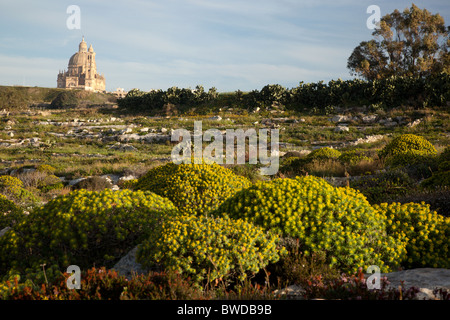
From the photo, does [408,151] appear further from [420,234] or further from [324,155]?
[420,234]

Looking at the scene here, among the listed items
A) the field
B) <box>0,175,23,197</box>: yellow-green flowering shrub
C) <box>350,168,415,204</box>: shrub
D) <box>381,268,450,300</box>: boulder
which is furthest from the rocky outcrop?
<box>0,175,23,197</box>: yellow-green flowering shrub

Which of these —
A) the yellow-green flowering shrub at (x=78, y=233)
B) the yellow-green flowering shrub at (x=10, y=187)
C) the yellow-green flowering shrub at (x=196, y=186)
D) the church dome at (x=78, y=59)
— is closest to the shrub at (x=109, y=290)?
the yellow-green flowering shrub at (x=78, y=233)

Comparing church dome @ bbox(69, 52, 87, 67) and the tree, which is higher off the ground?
church dome @ bbox(69, 52, 87, 67)

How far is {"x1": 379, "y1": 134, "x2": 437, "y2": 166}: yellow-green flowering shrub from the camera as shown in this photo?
11453 millimetres

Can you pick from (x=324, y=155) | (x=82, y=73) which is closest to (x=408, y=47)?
(x=324, y=155)

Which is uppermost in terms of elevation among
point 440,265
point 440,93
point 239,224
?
point 440,93

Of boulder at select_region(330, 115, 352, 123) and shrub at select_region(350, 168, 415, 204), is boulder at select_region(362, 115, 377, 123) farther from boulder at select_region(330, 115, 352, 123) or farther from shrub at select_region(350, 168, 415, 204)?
shrub at select_region(350, 168, 415, 204)

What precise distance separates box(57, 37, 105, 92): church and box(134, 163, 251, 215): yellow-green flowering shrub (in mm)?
170731

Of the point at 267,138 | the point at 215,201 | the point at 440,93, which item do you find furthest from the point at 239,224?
the point at 440,93

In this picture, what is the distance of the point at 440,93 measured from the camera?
3447 centimetres

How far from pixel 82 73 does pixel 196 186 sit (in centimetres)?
17963

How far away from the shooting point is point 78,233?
464 centimetres
